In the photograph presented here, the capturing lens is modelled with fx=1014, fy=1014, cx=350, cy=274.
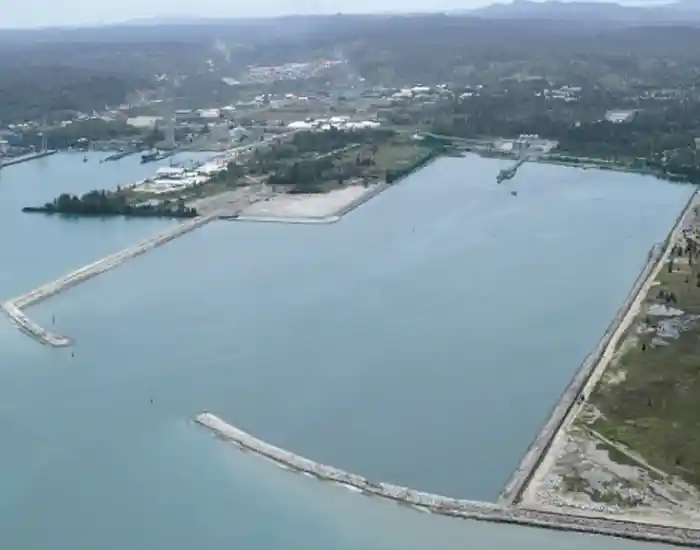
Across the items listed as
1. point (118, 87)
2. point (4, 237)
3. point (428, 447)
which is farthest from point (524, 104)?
point (428, 447)

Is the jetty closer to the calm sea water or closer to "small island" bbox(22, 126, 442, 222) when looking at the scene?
"small island" bbox(22, 126, 442, 222)

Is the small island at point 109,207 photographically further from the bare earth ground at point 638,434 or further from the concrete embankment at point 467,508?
the concrete embankment at point 467,508

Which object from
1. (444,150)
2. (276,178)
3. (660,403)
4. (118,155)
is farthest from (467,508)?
(118,155)

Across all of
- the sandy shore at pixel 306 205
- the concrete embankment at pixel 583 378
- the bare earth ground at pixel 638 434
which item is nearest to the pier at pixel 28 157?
the sandy shore at pixel 306 205

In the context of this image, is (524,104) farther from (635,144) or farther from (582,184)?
(582,184)

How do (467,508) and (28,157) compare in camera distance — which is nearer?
(467,508)

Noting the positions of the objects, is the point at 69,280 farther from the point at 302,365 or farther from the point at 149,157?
the point at 149,157
